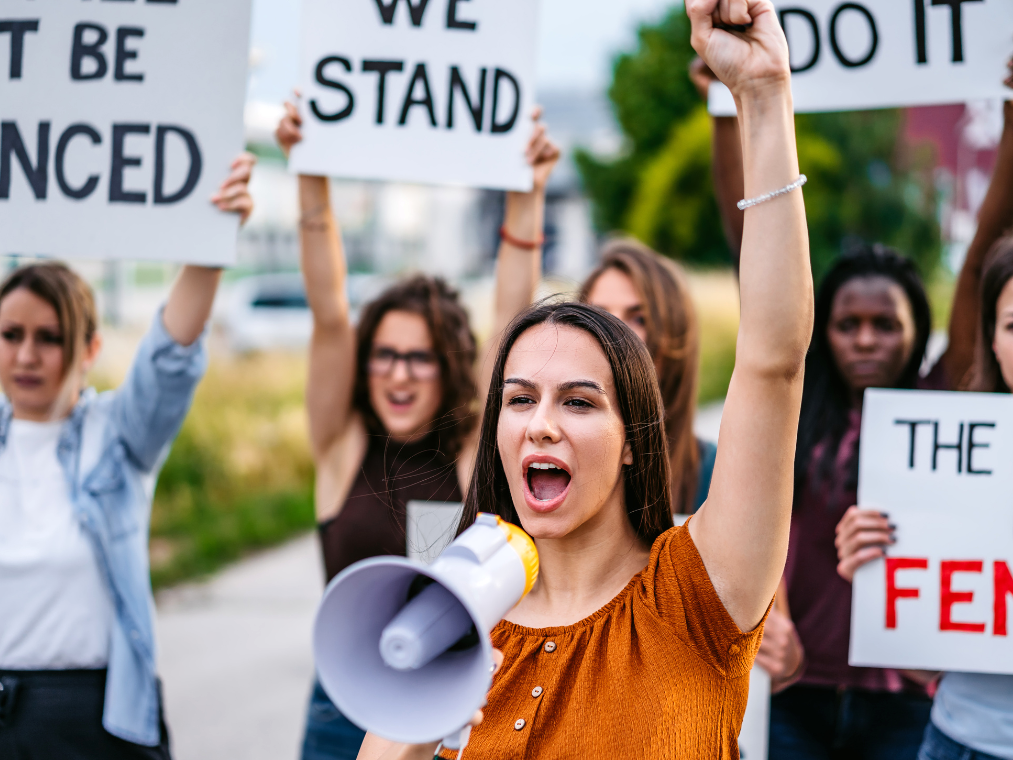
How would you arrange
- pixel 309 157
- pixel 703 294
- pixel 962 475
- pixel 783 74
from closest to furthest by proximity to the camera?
1. pixel 783 74
2. pixel 962 475
3. pixel 309 157
4. pixel 703 294

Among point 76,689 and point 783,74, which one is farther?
point 76,689

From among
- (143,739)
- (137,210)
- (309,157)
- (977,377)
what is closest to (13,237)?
(137,210)

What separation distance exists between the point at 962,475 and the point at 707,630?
107 cm

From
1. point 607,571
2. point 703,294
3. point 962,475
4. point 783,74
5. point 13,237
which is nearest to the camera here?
point 783,74

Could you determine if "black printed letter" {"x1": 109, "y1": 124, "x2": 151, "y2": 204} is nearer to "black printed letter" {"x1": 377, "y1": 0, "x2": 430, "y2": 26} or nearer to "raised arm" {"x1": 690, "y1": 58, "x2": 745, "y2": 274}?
"black printed letter" {"x1": 377, "y1": 0, "x2": 430, "y2": 26}

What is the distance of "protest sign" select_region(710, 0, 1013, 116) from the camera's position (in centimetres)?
263

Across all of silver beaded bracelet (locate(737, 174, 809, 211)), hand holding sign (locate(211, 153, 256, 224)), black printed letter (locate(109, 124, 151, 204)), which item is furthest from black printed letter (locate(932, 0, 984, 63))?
black printed letter (locate(109, 124, 151, 204))

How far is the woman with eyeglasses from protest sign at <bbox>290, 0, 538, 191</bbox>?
9 centimetres

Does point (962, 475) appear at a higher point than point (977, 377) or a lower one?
lower

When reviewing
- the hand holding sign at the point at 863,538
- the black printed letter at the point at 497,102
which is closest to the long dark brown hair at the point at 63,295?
the black printed letter at the point at 497,102

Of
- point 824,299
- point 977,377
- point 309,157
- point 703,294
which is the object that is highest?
point 703,294

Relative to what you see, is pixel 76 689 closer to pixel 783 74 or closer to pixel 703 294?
pixel 783 74

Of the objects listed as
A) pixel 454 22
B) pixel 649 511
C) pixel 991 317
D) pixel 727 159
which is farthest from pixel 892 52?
pixel 649 511

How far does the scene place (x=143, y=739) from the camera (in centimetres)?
248
